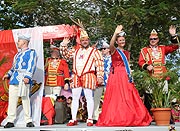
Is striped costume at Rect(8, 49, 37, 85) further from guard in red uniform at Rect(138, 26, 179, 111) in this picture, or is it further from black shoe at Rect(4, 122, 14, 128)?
guard in red uniform at Rect(138, 26, 179, 111)

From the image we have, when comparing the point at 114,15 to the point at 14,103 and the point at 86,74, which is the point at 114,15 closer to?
the point at 86,74

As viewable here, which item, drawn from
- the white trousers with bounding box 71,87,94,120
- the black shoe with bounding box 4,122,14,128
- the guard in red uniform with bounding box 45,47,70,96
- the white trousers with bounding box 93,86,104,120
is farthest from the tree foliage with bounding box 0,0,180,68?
the black shoe with bounding box 4,122,14,128

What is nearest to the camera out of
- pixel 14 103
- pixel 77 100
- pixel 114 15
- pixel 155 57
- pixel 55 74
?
pixel 77 100

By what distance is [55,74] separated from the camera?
7371mm

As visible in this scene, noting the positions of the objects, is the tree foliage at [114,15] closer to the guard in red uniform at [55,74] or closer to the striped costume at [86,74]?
the guard in red uniform at [55,74]

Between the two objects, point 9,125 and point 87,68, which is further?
point 87,68

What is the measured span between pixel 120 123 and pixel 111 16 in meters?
5.04

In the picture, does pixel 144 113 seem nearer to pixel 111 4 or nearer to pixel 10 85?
pixel 10 85

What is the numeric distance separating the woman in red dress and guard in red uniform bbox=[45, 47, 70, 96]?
1.66 m

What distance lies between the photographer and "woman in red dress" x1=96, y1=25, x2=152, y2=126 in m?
5.56

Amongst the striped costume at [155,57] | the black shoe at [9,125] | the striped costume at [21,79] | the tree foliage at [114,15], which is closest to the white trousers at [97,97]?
the striped costume at [155,57]

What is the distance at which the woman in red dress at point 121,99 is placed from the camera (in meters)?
5.56

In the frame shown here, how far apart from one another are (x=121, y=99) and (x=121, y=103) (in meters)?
0.07

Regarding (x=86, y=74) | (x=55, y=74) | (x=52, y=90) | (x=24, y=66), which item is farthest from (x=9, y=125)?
(x=55, y=74)
